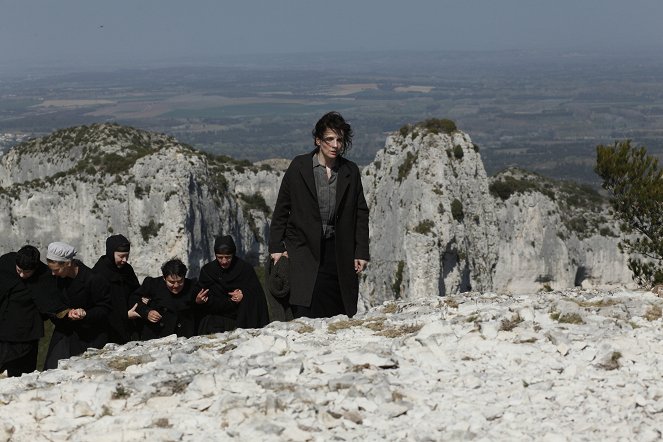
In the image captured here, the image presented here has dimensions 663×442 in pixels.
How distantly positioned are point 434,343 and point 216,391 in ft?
8.85

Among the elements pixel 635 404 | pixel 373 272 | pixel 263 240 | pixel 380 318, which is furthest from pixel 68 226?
pixel 635 404

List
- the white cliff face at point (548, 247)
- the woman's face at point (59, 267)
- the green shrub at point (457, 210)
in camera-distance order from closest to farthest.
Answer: the woman's face at point (59, 267), the green shrub at point (457, 210), the white cliff face at point (548, 247)

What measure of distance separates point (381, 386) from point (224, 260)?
445cm

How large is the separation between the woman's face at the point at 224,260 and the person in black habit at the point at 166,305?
490 millimetres

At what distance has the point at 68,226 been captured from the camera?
201ft

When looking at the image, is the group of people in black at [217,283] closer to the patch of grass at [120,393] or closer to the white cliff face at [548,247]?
the patch of grass at [120,393]

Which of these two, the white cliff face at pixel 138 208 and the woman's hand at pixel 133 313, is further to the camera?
the white cliff face at pixel 138 208

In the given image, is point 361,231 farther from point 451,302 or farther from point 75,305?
point 75,305

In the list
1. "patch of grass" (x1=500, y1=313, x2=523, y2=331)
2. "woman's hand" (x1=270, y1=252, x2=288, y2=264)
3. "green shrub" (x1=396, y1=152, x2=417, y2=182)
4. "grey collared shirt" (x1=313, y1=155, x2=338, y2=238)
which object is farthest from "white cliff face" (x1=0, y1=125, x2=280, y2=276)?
"patch of grass" (x1=500, y1=313, x2=523, y2=331)

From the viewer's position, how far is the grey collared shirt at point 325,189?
11.0m

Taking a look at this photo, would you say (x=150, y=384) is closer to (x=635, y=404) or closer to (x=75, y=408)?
(x=75, y=408)

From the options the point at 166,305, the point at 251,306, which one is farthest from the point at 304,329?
the point at 166,305

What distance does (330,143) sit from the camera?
10625 mm

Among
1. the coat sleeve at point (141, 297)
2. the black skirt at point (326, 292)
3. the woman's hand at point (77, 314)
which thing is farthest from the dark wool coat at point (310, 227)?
the woman's hand at point (77, 314)
